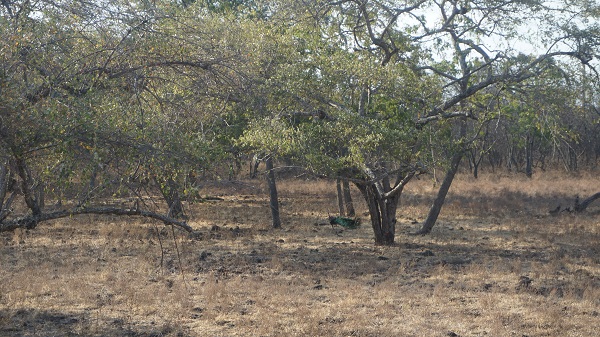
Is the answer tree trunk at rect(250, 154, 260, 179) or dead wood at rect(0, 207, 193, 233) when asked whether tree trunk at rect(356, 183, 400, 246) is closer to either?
tree trunk at rect(250, 154, 260, 179)

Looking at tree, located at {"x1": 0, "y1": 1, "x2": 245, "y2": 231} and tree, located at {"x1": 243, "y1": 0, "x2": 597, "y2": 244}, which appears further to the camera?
tree, located at {"x1": 243, "y1": 0, "x2": 597, "y2": 244}

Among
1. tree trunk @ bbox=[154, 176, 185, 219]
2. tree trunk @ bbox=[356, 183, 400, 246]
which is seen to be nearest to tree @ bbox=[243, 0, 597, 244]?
tree trunk @ bbox=[356, 183, 400, 246]

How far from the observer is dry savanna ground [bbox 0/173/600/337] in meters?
7.63

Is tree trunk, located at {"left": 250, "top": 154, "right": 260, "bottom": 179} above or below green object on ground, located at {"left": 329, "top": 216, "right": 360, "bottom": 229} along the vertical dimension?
above

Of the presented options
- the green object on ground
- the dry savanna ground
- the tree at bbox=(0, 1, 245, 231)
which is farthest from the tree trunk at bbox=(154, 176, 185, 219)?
the green object on ground

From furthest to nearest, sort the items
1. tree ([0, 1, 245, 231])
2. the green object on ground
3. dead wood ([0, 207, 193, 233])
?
the green object on ground < dead wood ([0, 207, 193, 233]) < tree ([0, 1, 245, 231])

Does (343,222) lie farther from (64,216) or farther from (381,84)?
(64,216)

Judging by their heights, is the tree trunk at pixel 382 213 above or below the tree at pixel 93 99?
below

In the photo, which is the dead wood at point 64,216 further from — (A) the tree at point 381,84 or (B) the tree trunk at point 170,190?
(A) the tree at point 381,84

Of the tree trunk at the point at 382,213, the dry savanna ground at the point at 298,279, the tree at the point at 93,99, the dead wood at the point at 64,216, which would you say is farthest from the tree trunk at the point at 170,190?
the tree trunk at the point at 382,213

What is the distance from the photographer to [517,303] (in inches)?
340

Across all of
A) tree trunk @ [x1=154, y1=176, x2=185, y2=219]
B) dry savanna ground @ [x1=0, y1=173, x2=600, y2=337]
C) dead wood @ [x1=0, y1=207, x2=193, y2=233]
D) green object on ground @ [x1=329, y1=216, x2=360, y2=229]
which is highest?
tree trunk @ [x1=154, y1=176, x2=185, y2=219]

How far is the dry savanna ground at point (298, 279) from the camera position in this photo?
300 inches

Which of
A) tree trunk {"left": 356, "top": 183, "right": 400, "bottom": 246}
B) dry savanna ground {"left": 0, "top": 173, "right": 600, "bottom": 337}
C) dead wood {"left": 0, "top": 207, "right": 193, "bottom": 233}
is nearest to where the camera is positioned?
dead wood {"left": 0, "top": 207, "right": 193, "bottom": 233}
